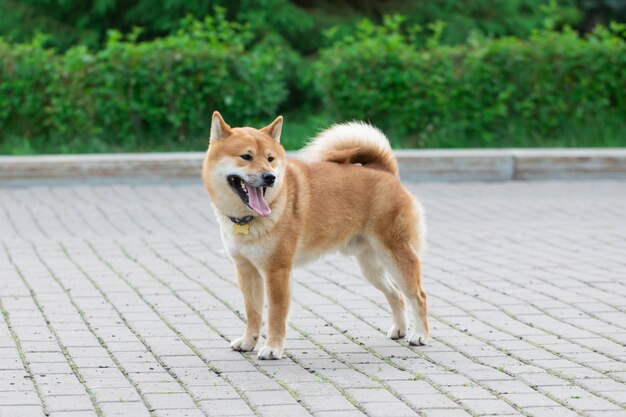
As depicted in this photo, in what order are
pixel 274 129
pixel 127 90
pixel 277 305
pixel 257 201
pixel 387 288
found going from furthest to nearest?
pixel 127 90
pixel 387 288
pixel 274 129
pixel 277 305
pixel 257 201

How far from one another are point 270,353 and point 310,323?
854 mm

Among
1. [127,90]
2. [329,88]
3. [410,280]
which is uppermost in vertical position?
[329,88]

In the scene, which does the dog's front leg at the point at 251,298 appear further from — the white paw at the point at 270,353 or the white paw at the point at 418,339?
the white paw at the point at 418,339

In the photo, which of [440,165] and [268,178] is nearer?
[268,178]

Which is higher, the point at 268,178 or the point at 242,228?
the point at 268,178

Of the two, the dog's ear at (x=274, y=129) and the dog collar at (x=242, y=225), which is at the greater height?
the dog's ear at (x=274, y=129)

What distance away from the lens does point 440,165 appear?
40.5 feet

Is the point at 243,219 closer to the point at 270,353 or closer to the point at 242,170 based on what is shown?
the point at 242,170

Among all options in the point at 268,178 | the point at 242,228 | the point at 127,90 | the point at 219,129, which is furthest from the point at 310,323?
the point at 127,90

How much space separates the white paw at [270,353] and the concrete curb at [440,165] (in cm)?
635

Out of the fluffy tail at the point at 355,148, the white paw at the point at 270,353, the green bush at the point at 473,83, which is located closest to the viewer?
the white paw at the point at 270,353

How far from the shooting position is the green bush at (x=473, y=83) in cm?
1332

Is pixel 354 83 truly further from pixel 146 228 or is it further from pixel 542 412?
pixel 542 412

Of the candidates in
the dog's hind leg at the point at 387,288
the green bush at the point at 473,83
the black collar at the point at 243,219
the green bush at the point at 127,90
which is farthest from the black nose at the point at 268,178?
the green bush at the point at 473,83
